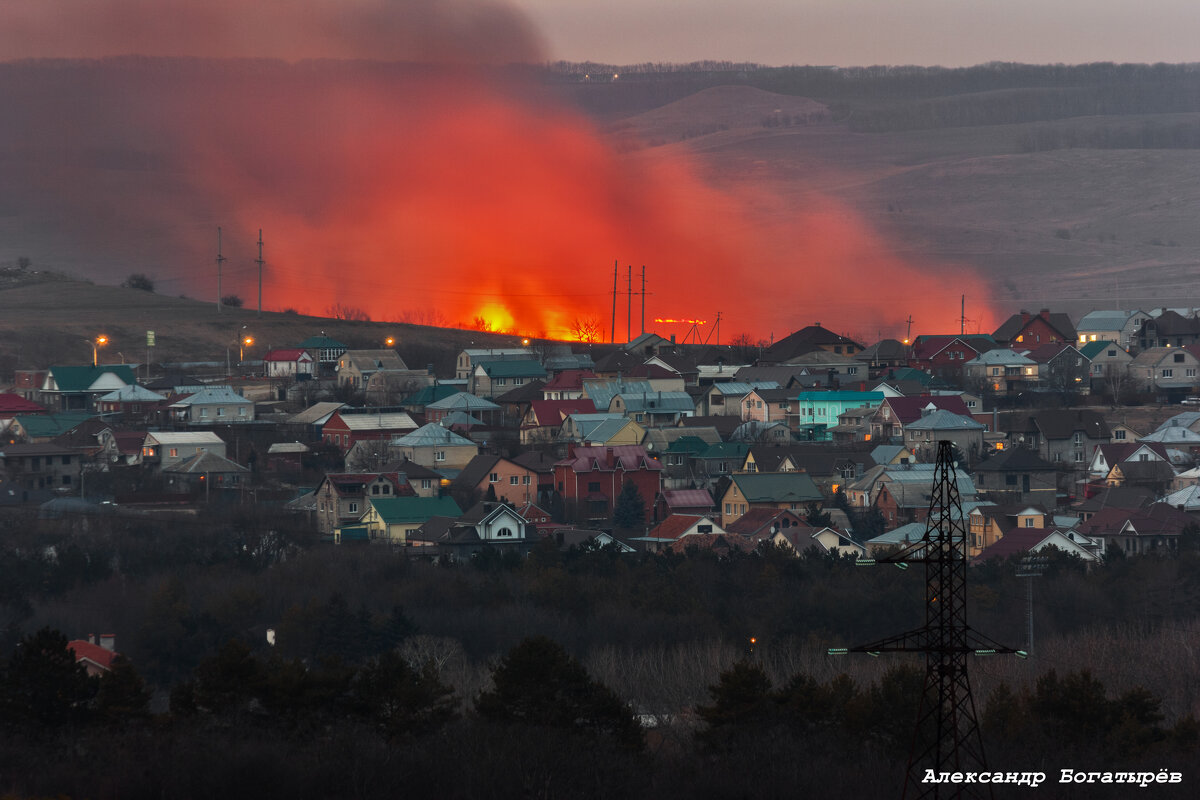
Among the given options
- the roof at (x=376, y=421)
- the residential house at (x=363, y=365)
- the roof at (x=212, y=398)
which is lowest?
the roof at (x=376, y=421)

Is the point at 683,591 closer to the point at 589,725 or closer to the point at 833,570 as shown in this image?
the point at 833,570

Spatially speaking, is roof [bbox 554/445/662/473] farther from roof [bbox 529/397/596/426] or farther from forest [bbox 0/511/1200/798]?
forest [bbox 0/511/1200/798]

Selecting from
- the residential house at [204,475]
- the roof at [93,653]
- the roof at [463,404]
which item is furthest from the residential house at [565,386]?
the roof at [93,653]

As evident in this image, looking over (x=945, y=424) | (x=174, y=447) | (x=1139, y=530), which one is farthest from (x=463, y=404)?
(x=1139, y=530)

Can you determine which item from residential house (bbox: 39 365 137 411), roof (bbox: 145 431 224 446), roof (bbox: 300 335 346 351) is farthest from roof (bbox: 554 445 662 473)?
roof (bbox: 300 335 346 351)

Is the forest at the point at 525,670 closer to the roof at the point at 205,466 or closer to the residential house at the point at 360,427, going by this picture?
the roof at the point at 205,466

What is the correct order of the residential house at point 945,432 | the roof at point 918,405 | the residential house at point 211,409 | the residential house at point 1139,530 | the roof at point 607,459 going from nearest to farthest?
the residential house at point 1139,530, the roof at point 607,459, the residential house at point 945,432, the roof at point 918,405, the residential house at point 211,409
